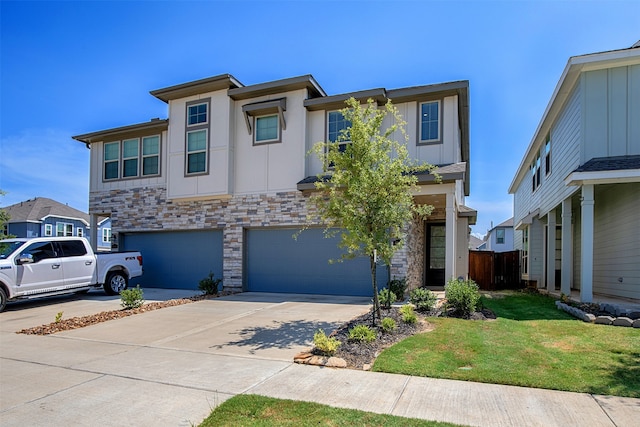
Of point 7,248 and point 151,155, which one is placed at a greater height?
point 151,155

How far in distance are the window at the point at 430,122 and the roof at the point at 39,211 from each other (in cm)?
3234

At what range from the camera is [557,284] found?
58.7 feet

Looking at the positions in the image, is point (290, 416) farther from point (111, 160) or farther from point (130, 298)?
point (111, 160)

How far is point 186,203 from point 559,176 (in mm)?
13022

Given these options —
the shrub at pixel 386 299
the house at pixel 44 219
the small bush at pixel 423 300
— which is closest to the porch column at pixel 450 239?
the small bush at pixel 423 300

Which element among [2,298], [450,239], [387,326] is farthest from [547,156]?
[2,298]

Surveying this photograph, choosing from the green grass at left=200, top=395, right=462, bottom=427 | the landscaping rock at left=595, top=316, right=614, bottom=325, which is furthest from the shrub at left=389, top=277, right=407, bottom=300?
the green grass at left=200, top=395, right=462, bottom=427

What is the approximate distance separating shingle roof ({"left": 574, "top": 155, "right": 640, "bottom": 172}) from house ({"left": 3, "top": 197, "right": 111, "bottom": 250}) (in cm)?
3083

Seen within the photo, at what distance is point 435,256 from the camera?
16.5 meters

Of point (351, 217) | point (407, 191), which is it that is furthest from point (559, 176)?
point (351, 217)

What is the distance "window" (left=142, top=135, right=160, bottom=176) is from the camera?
1612cm

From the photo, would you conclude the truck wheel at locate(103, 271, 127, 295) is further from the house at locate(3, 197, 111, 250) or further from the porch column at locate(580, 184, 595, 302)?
the house at locate(3, 197, 111, 250)

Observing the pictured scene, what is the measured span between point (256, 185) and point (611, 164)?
10209 millimetres

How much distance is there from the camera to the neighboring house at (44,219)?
32219 millimetres
